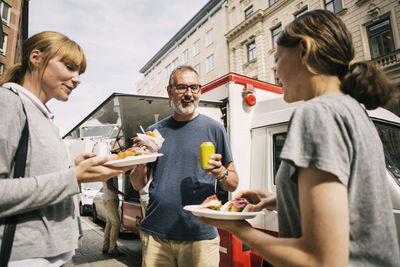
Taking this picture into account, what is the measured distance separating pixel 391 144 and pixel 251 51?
61.8 ft

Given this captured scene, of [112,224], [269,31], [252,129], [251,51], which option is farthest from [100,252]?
[251,51]

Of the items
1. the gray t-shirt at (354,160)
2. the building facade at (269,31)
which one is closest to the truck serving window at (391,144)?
the gray t-shirt at (354,160)

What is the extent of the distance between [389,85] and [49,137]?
1578 mm

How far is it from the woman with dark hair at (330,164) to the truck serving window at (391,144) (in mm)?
1833

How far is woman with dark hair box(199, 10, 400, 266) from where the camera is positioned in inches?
26.5

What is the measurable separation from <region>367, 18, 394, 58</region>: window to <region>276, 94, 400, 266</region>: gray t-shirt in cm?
1463

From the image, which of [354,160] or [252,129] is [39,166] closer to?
[354,160]

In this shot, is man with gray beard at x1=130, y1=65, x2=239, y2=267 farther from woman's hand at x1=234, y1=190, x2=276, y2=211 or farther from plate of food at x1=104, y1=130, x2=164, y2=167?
woman's hand at x1=234, y1=190, x2=276, y2=211

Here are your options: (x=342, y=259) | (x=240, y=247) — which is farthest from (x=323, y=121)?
(x=240, y=247)

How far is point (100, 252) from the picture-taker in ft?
18.9

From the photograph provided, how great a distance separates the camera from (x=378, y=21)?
39.8 ft

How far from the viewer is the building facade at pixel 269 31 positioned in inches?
461

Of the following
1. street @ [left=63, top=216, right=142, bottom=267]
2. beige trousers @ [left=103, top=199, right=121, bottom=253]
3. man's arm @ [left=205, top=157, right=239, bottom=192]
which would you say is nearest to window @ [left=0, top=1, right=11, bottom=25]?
street @ [left=63, top=216, right=142, bottom=267]

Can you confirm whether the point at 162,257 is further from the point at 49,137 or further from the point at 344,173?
the point at 344,173
